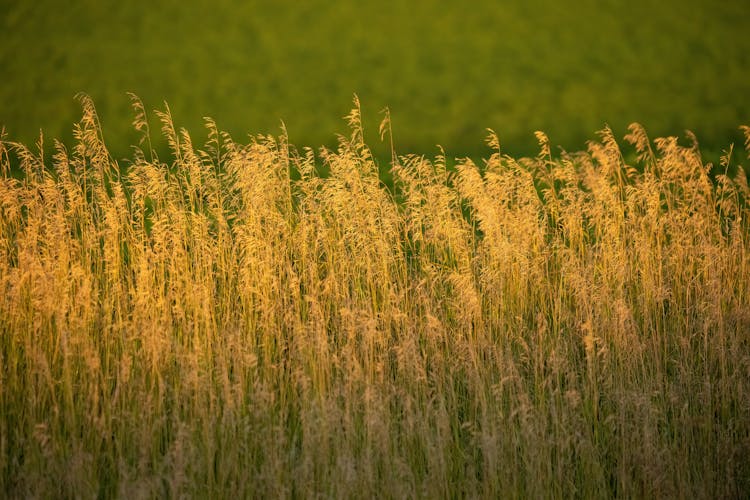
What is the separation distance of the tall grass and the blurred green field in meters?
4.97

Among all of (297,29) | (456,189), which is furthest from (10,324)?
(297,29)

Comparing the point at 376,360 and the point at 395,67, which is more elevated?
the point at 395,67

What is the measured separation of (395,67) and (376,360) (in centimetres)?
805

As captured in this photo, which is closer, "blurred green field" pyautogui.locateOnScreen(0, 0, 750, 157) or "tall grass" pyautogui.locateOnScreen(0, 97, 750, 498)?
"tall grass" pyautogui.locateOnScreen(0, 97, 750, 498)

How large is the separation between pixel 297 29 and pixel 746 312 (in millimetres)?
9177

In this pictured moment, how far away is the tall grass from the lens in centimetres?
356

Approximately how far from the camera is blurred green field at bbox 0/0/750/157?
10.6m

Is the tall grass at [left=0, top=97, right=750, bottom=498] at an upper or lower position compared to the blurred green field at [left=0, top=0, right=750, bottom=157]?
lower

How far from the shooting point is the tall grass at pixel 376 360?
3.56m

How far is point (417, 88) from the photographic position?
36.9 feet

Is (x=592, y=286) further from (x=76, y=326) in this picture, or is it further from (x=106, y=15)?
(x=106, y=15)

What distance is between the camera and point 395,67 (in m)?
11.6

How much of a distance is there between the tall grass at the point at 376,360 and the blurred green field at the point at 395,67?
497cm

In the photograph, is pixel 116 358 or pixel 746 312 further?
pixel 746 312
